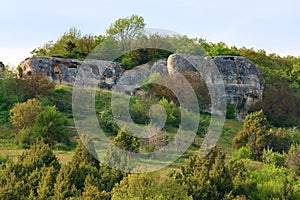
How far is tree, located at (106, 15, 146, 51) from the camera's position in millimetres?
50531

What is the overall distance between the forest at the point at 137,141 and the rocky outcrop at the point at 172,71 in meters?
1.02

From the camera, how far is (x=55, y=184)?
15.8m

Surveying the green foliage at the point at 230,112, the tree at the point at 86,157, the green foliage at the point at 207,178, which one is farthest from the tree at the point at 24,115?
the green foliage at the point at 230,112

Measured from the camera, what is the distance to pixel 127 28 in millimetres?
51531

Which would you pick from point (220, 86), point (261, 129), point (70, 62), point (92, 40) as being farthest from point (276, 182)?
point (92, 40)

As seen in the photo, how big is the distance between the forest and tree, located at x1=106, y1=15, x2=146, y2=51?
10cm

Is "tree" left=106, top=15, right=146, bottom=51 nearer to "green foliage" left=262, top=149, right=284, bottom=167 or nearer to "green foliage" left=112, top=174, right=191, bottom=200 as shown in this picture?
"green foliage" left=262, top=149, right=284, bottom=167

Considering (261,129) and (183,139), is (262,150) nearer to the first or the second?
(261,129)

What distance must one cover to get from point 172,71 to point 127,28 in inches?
610

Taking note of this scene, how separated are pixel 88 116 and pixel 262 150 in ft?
33.2

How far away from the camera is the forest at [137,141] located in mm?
16219

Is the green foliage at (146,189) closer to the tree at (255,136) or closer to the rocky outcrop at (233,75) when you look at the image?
the tree at (255,136)

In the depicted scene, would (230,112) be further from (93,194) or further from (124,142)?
(93,194)

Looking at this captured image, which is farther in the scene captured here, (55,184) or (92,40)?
(92,40)
